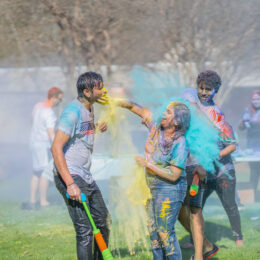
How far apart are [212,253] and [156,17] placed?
6.05 meters

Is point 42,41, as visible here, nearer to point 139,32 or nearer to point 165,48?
point 139,32

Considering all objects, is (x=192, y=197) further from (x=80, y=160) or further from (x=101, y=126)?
(x=80, y=160)

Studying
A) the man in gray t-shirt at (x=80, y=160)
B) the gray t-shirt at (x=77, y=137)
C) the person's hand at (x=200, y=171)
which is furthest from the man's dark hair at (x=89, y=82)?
the person's hand at (x=200, y=171)

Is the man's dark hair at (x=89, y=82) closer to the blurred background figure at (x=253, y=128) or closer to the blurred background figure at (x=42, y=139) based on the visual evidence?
the blurred background figure at (x=42, y=139)

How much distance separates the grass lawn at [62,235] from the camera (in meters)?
4.53

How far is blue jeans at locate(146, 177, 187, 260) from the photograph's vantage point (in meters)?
3.50

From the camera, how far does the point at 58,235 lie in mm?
5398

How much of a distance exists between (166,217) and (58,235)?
2329mm

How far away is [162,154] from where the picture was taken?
353cm

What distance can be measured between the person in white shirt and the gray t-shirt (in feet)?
11.6

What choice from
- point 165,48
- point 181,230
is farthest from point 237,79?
point 181,230

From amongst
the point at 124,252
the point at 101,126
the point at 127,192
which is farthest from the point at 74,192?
the point at 124,252

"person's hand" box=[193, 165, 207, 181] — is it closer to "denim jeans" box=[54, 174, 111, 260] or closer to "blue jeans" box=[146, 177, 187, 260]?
"blue jeans" box=[146, 177, 187, 260]

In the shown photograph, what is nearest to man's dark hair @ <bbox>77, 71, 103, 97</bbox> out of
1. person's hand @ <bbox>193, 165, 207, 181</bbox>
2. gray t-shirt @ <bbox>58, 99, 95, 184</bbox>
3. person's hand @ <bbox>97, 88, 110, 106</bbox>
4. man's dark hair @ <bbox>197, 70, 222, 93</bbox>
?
gray t-shirt @ <bbox>58, 99, 95, 184</bbox>
